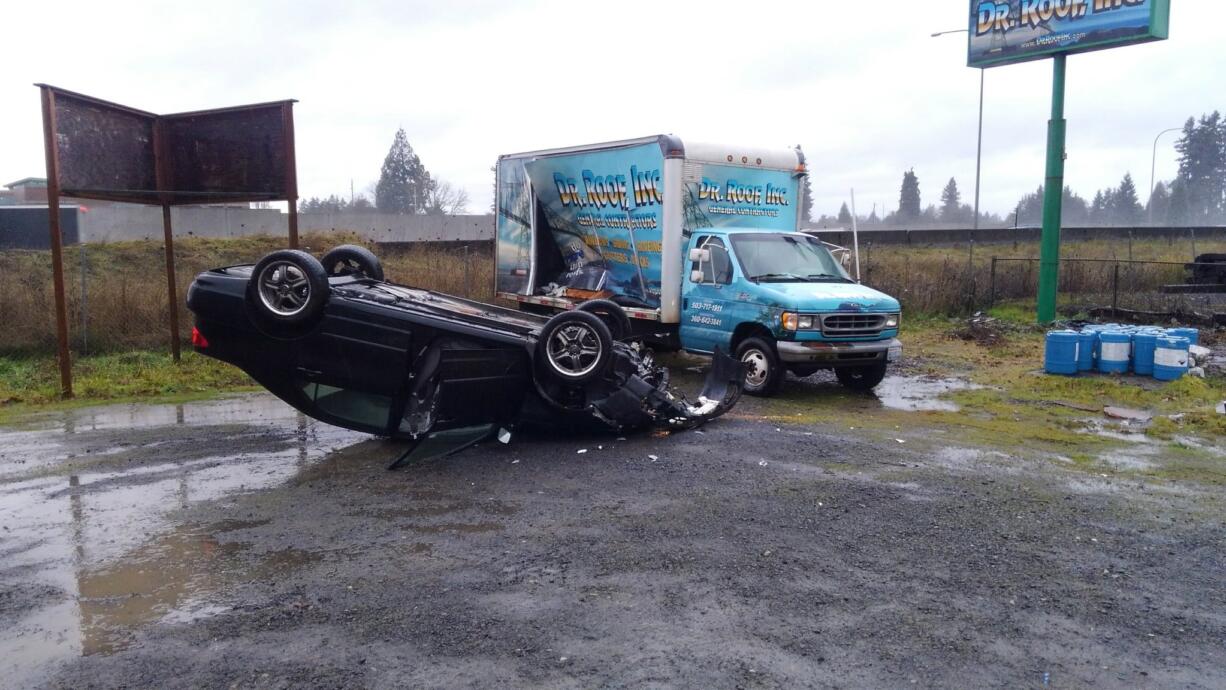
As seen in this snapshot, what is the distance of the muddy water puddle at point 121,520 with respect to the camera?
184 inches

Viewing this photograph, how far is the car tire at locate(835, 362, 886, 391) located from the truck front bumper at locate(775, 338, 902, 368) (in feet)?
0.92

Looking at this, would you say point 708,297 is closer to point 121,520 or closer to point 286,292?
point 286,292

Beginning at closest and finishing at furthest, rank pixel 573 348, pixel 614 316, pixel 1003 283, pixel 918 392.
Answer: pixel 573 348 → pixel 614 316 → pixel 918 392 → pixel 1003 283

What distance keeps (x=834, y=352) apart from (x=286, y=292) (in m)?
6.34

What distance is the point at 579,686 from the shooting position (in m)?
3.95

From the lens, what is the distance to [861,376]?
40.1 feet

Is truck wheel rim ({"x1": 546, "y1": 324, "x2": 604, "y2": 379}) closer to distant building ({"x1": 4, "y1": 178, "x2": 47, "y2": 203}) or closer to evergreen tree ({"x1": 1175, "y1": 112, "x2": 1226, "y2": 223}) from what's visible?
distant building ({"x1": 4, "y1": 178, "x2": 47, "y2": 203})

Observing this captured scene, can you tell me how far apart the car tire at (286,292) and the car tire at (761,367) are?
5.43 metres

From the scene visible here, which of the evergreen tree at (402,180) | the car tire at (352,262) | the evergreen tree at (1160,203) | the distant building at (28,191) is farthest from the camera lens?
the evergreen tree at (1160,203)

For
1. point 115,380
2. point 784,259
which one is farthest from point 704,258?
point 115,380

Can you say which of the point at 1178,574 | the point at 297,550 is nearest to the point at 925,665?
Result: the point at 1178,574

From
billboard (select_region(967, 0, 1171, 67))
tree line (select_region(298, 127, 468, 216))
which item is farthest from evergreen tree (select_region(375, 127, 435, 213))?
billboard (select_region(967, 0, 1171, 67))

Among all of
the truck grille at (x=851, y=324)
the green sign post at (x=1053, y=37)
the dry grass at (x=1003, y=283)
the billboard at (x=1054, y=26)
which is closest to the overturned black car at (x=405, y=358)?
the truck grille at (x=851, y=324)

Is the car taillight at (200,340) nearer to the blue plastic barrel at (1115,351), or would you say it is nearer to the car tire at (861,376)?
the car tire at (861,376)
